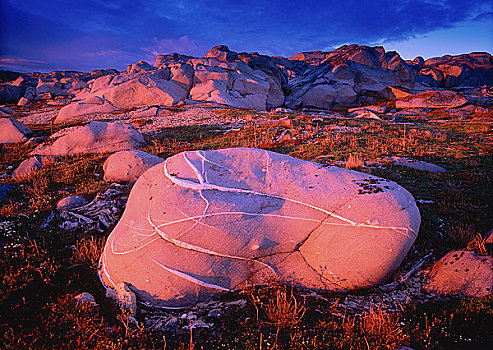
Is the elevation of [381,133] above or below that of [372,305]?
above

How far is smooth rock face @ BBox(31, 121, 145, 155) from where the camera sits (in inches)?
558

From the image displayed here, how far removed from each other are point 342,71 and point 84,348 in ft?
218

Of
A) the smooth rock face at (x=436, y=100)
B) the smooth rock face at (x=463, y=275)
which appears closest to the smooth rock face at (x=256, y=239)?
the smooth rock face at (x=463, y=275)

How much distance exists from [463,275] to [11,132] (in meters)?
26.1

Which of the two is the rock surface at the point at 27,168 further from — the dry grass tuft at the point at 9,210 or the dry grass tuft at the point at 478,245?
the dry grass tuft at the point at 478,245

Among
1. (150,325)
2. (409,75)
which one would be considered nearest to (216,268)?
(150,325)

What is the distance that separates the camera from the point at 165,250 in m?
4.38

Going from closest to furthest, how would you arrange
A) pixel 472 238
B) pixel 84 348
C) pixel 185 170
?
pixel 84 348 → pixel 472 238 → pixel 185 170

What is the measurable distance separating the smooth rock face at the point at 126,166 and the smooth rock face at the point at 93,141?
5240mm

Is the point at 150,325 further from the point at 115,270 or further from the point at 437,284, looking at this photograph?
the point at 437,284

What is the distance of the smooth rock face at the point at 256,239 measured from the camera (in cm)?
425

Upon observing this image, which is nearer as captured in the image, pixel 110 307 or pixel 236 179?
pixel 110 307

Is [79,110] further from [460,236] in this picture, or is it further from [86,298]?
[460,236]

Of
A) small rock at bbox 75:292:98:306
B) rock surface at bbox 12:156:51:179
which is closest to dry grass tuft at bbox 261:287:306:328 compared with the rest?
small rock at bbox 75:292:98:306
